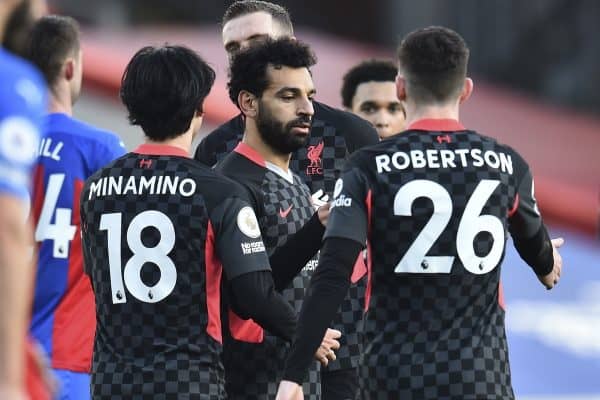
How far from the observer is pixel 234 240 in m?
4.85

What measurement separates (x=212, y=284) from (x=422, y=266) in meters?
0.70

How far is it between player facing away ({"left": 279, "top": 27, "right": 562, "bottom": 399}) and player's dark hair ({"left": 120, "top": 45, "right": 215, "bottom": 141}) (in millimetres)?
641

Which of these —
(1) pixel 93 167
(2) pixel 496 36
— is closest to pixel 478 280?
(1) pixel 93 167

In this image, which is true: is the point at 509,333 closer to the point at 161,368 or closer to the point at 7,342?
the point at 161,368

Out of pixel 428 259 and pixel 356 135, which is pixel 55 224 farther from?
pixel 428 259

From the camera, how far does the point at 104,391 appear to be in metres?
4.96

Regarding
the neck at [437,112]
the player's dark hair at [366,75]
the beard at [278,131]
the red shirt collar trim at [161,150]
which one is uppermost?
the player's dark hair at [366,75]

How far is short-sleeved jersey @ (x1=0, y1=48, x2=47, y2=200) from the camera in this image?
10.7 feet

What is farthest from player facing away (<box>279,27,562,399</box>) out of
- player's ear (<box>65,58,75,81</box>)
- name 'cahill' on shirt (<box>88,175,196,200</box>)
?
player's ear (<box>65,58,75,81</box>)

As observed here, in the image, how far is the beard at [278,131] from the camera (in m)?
5.47

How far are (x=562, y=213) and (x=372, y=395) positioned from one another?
9584 millimetres

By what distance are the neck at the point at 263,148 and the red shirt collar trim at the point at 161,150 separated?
0.51m

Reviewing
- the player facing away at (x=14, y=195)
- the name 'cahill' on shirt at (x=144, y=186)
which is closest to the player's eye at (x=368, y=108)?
the name 'cahill' on shirt at (x=144, y=186)

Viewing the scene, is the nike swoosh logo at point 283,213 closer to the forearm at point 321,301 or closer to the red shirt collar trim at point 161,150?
the red shirt collar trim at point 161,150
